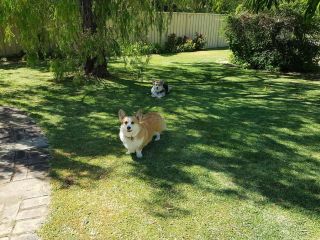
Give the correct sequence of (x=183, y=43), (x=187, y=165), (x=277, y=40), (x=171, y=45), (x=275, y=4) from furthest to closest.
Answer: (x=183, y=43) < (x=171, y=45) < (x=277, y=40) < (x=275, y=4) < (x=187, y=165)

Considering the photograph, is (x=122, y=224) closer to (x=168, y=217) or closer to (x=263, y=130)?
(x=168, y=217)

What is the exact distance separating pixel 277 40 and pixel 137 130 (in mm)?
9463

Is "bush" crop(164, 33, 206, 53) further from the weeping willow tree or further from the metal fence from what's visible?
the weeping willow tree

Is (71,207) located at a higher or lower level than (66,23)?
lower

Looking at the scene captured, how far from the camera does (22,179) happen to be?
5.16m

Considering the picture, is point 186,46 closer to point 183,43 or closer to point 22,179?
point 183,43

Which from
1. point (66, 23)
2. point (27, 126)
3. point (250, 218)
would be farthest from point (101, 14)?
point (250, 218)

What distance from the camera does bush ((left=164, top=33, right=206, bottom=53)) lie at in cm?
1883

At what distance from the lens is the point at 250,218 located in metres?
4.20

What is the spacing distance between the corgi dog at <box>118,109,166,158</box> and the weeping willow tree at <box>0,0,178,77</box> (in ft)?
14.6

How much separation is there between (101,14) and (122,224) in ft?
24.4

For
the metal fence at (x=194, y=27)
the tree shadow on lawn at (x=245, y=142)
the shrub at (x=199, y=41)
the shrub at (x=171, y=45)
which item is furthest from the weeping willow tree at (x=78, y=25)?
the shrub at (x=199, y=41)

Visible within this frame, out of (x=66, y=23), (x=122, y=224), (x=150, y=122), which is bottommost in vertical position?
(x=122, y=224)

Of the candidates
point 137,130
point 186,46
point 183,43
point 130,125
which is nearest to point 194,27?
point 183,43
